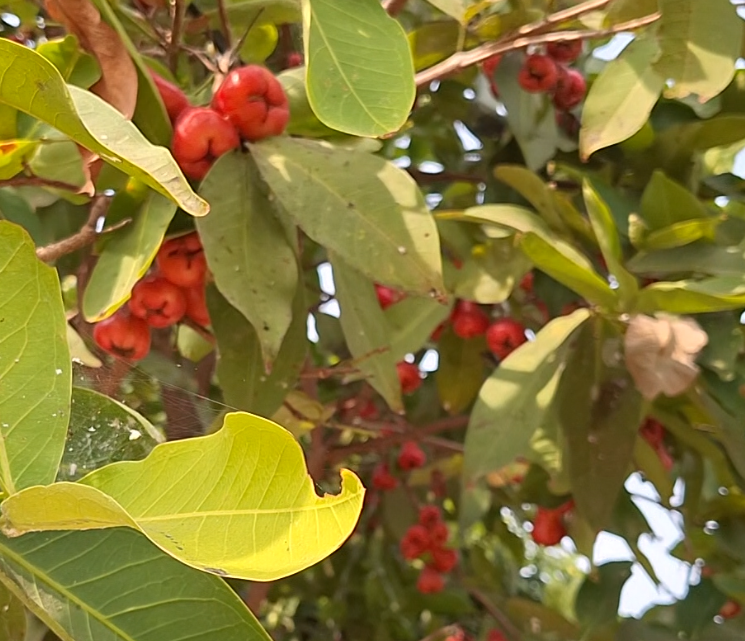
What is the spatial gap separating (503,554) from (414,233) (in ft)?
4.23

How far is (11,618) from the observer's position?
507 mm

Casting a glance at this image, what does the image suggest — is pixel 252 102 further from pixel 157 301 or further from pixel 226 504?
pixel 226 504

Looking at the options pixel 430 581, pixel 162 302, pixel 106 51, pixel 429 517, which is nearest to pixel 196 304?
pixel 162 302

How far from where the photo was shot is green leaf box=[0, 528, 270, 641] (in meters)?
0.38

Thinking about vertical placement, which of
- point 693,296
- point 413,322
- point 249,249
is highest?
point 249,249

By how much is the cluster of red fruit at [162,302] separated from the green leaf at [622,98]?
36 centimetres

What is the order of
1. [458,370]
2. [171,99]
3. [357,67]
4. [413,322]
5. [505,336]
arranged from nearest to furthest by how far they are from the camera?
[357,67] → [171,99] → [413,322] → [505,336] → [458,370]

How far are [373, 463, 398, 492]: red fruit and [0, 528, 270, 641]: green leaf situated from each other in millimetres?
973

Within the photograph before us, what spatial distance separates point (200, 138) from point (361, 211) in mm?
137

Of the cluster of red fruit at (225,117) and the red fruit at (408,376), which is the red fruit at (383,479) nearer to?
the red fruit at (408,376)

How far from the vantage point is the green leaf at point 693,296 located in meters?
0.73

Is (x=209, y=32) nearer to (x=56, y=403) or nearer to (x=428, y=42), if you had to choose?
(x=428, y=42)

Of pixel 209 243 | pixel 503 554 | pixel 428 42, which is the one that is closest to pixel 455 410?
pixel 428 42

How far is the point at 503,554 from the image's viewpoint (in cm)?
181
